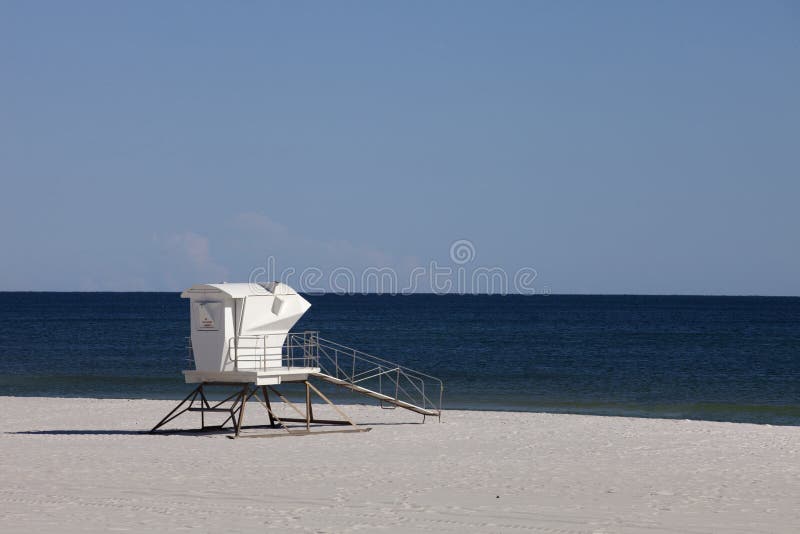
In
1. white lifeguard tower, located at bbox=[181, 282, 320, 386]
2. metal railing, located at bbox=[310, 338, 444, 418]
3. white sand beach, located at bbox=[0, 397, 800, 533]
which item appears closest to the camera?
white sand beach, located at bbox=[0, 397, 800, 533]

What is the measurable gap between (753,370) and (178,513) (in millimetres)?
54440

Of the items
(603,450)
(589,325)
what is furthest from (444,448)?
(589,325)

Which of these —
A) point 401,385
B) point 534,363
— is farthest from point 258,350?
point 534,363

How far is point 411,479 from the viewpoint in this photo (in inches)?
737

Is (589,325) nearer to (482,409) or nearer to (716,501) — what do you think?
(482,409)

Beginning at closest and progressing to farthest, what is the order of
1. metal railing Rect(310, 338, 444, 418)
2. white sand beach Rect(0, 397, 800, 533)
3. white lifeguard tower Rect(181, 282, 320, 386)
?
white sand beach Rect(0, 397, 800, 533) → white lifeguard tower Rect(181, 282, 320, 386) → metal railing Rect(310, 338, 444, 418)

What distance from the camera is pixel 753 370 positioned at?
63500mm

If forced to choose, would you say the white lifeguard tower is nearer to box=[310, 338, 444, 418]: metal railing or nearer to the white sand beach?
the white sand beach

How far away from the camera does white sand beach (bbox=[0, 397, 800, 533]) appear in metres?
14.6

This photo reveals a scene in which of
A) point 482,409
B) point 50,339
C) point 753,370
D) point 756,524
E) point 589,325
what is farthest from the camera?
point 589,325

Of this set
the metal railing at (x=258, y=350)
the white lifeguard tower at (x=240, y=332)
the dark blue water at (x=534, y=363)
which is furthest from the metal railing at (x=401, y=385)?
the white lifeguard tower at (x=240, y=332)

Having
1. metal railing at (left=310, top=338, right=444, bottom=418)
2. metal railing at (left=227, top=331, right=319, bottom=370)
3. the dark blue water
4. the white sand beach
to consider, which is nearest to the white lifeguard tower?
metal railing at (left=227, top=331, right=319, bottom=370)

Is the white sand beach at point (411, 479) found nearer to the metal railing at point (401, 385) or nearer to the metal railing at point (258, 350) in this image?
the metal railing at point (258, 350)

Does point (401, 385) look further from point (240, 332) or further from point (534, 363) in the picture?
point (240, 332)
